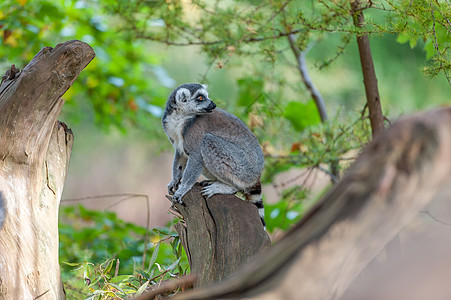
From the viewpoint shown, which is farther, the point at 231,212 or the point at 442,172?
the point at 231,212

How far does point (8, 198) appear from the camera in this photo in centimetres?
197

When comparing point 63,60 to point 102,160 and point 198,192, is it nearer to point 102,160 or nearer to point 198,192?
point 198,192

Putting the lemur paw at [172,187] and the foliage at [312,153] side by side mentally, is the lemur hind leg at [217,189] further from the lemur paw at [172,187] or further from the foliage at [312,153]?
the foliage at [312,153]

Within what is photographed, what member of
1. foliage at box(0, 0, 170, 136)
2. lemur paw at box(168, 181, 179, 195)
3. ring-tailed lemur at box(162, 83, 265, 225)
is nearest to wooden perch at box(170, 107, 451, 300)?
ring-tailed lemur at box(162, 83, 265, 225)

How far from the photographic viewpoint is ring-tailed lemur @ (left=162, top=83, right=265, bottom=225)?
2910 mm

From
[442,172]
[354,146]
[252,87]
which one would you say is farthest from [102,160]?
[442,172]

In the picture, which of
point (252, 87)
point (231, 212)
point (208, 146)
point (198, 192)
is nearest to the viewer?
point (231, 212)

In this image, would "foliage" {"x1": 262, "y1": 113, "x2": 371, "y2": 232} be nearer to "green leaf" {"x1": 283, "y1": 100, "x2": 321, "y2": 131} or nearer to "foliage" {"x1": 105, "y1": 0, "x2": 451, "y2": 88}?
"green leaf" {"x1": 283, "y1": 100, "x2": 321, "y2": 131}

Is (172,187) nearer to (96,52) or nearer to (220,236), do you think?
(220,236)

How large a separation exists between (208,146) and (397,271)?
2153 millimetres

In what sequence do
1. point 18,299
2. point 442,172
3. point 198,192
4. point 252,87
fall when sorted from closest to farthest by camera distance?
point 442,172 < point 18,299 < point 198,192 < point 252,87

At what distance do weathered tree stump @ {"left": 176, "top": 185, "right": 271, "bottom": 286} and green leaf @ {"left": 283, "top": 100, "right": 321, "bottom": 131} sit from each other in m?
2.19

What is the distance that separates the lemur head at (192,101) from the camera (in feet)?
10.0

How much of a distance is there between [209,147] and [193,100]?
13.7 inches
